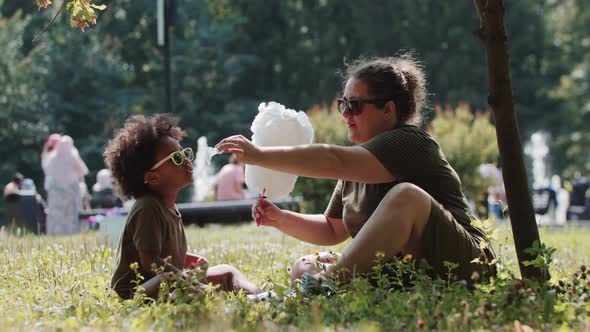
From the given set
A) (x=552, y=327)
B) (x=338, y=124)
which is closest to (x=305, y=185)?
(x=338, y=124)

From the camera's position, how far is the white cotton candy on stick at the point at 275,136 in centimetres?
470

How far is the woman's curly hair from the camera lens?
4656mm

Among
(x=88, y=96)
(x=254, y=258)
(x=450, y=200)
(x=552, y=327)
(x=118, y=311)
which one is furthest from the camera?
(x=88, y=96)

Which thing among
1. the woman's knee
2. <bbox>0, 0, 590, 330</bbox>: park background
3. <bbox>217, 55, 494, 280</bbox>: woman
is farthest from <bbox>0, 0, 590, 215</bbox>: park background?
the woman's knee

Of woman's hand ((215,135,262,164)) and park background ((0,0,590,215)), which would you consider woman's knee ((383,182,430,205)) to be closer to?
woman's hand ((215,135,262,164))

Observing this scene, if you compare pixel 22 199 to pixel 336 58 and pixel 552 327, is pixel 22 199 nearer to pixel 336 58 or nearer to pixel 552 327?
pixel 552 327

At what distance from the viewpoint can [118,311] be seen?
12.6ft

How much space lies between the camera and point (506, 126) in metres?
4.46

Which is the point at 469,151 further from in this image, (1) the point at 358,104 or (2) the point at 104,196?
(1) the point at 358,104

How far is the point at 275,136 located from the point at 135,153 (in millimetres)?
765

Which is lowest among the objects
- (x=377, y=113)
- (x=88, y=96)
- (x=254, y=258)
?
(x=254, y=258)

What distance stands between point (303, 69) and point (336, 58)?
166cm

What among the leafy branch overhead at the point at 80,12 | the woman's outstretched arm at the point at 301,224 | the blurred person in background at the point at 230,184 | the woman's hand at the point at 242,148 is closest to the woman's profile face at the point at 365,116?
→ the woman's outstretched arm at the point at 301,224

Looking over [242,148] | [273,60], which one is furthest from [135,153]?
[273,60]
